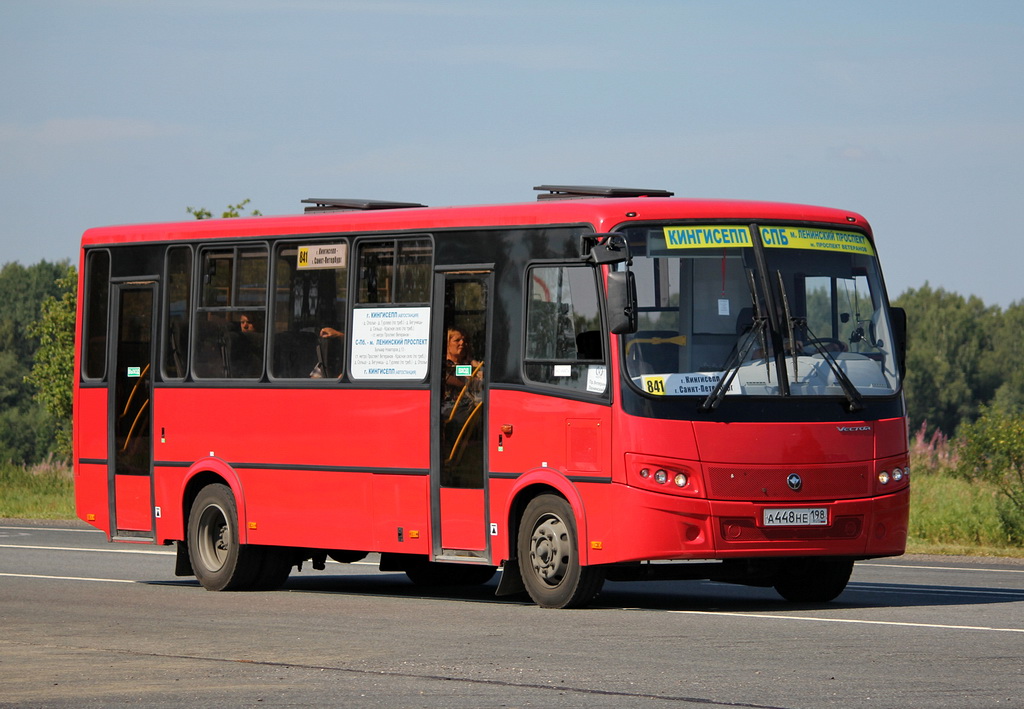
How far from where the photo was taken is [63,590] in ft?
61.9

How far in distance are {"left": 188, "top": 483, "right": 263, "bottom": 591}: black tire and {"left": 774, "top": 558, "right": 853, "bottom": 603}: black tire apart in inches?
202

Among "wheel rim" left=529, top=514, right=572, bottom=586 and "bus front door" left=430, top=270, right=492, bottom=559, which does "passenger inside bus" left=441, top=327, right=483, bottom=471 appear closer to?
"bus front door" left=430, top=270, right=492, bottom=559

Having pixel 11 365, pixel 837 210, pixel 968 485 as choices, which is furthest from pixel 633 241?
pixel 11 365

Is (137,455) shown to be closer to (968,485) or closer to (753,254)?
(753,254)

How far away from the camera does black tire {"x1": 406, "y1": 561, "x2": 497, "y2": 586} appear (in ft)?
63.9

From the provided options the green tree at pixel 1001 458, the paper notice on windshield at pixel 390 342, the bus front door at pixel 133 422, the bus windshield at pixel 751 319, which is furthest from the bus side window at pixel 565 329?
the green tree at pixel 1001 458

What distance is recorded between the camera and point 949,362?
11012cm

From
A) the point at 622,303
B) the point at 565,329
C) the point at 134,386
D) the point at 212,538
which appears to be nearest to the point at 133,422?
the point at 134,386

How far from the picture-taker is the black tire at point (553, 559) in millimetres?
15648

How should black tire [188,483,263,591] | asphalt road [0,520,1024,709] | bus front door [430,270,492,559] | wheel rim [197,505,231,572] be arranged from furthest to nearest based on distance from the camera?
wheel rim [197,505,231,572]
black tire [188,483,263,591]
bus front door [430,270,492,559]
asphalt road [0,520,1024,709]

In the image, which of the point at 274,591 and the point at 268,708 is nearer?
the point at 268,708

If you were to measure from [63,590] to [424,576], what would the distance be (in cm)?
342

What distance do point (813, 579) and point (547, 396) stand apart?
9.45ft

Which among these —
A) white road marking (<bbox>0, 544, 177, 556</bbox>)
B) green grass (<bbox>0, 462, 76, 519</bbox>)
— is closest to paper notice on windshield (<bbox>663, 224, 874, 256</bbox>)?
white road marking (<bbox>0, 544, 177, 556</bbox>)
